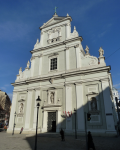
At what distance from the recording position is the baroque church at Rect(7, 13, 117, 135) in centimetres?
1483

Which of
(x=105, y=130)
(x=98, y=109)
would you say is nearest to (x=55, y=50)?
(x=98, y=109)

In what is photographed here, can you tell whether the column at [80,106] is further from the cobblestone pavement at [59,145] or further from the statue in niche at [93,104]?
the cobblestone pavement at [59,145]

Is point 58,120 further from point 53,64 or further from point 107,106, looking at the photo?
point 53,64

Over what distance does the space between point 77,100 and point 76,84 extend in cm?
212

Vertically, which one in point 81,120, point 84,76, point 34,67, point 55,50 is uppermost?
point 55,50

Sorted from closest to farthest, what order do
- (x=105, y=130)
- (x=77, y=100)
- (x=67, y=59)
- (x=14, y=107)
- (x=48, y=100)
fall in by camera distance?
(x=105, y=130) < (x=77, y=100) < (x=48, y=100) < (x=67, y=59) < (x=14, y=107)

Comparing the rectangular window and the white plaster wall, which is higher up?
the rectangular window

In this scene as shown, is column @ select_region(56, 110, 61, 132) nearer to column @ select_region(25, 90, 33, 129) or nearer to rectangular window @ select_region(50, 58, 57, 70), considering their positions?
column @ select_region(25, 90, 33, 129)

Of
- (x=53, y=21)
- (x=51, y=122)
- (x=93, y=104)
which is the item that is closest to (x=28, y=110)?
(x=51, y=122)

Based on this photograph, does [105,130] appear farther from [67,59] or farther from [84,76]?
[67,59]

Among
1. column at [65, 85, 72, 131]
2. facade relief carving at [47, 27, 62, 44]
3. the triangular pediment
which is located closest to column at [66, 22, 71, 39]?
facade relief carving at [47, 27, 62, 44]

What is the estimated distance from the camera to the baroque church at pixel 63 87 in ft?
48.6

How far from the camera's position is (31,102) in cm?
1895

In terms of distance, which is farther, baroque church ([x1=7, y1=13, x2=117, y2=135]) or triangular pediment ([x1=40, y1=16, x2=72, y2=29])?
triangular pediment ([x1=40, y1=16, x2=72, y2=29])
